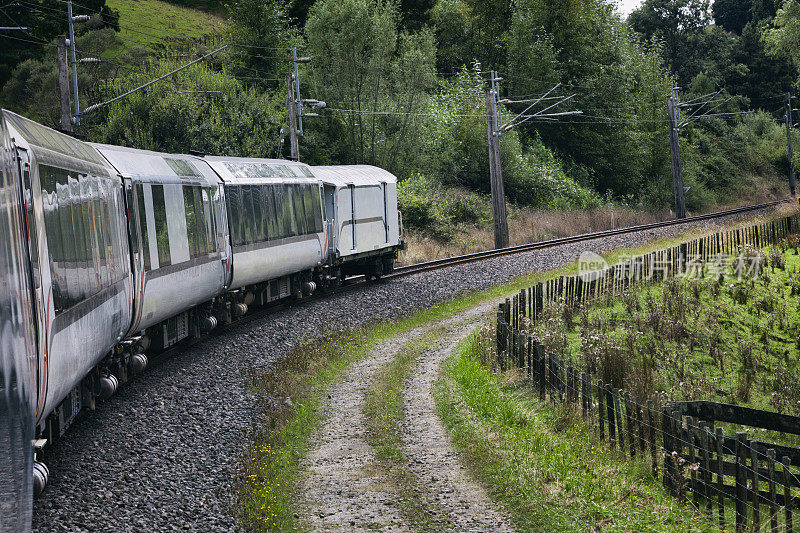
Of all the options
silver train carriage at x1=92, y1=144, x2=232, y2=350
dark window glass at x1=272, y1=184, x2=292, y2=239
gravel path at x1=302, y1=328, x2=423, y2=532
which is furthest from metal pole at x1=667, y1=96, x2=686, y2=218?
gravel path at x1=302, y1=328, x2=423, y2=532

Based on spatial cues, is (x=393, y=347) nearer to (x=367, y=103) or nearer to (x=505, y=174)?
(x=367, y=103)

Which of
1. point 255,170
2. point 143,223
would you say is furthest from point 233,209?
point 143,223

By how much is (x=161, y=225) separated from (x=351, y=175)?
1110 centimetres

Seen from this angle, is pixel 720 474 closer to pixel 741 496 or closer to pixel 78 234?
pixel 741 496

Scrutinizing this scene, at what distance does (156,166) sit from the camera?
42.2 ft

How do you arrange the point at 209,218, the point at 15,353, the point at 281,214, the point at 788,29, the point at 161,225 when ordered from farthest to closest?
the point at 788,29 → the point at 281,214 → the point at 209,218 → the point at 161,225 → the point at 15,353

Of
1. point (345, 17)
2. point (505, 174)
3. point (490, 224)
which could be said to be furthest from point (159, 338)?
point (505, 174)

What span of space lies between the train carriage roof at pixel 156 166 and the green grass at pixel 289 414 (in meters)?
3.26

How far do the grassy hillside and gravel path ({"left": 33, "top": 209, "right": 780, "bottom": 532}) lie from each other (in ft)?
193

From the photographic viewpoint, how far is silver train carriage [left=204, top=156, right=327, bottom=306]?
644 inches

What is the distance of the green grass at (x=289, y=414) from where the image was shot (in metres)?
7.53

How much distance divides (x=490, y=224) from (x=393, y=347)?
1017 inches

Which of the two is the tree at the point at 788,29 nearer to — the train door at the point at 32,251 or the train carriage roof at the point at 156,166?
the train carriage roof at the point at 156,166

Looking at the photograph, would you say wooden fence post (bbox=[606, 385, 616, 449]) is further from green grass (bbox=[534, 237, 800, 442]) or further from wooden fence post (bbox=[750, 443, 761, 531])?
green grass (bbox=[534, 237, 800, 442])
